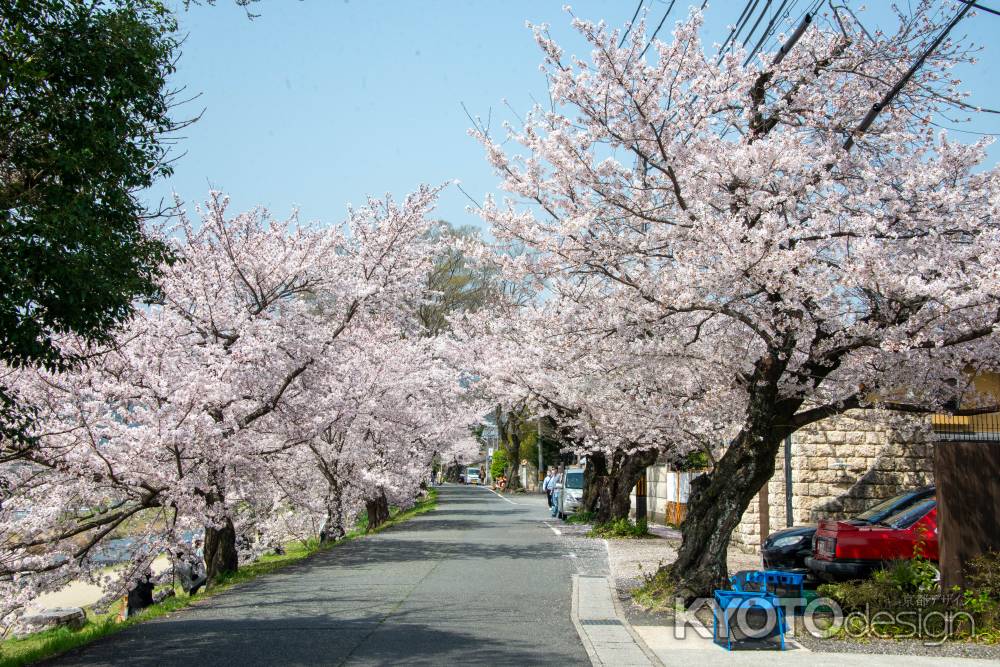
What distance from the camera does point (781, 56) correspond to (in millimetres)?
10984

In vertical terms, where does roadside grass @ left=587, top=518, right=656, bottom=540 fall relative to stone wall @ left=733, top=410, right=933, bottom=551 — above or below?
below

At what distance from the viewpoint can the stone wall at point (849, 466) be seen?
54.7 ft

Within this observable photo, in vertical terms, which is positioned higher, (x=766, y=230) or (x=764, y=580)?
(x=766, y=230)

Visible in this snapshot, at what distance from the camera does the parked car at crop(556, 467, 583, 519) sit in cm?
3234

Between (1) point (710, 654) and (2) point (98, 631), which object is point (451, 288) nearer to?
(2) point (98, 631)

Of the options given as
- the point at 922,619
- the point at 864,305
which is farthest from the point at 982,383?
the point at 922,619

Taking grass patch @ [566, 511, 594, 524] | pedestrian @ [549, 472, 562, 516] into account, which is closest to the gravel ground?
grass patch @ [566, 511, 594, 524]

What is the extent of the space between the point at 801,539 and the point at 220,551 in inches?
414

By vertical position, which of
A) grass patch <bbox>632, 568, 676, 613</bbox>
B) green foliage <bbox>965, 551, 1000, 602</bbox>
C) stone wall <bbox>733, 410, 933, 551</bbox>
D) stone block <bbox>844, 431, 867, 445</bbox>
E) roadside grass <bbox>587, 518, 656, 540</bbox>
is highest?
stone block <bbox>844, 431, 867, 445</bbox>

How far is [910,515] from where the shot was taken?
39.7 feet

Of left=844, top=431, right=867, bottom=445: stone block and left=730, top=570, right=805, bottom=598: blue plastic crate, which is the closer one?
left=730, top=570, right=805, bottom=598: blue plastic crate

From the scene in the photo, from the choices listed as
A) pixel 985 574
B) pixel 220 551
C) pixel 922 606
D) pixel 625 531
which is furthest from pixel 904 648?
pixel 625 531

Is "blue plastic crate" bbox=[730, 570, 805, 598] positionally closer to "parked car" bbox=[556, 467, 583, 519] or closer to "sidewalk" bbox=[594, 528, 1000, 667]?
"sidewalk" bbox=[594, 528, 1000, 667]

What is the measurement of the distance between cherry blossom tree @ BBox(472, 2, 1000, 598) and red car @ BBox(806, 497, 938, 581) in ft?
4.82
